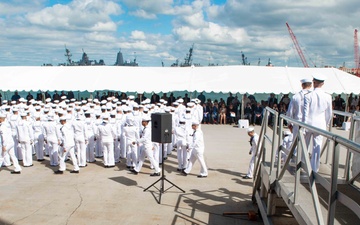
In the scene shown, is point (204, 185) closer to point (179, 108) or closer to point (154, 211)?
point (154, 211)

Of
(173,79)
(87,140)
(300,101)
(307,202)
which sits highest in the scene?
(173,79)

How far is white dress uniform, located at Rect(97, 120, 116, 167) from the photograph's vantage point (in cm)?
1014

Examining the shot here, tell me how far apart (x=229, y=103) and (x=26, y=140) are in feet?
45.8

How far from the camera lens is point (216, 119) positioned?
68.5ft

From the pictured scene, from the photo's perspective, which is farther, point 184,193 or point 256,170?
point 184,193

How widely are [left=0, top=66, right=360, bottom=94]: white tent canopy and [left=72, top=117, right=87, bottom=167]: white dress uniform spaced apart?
9.81 metres

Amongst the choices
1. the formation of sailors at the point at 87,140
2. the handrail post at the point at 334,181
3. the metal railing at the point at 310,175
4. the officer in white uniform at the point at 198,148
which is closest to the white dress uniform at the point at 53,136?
the formation of sailors at the point at 87,140

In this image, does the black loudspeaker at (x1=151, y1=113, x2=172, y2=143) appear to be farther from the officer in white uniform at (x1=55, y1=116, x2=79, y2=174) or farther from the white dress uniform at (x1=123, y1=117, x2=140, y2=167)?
the officer in white uniform at (x1=55, y1=116, x2=79, y2=174)

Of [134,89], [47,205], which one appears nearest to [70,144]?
[47,205]

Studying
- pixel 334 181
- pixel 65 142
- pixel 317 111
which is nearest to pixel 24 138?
pixel 65 142

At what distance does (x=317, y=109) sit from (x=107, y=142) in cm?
695

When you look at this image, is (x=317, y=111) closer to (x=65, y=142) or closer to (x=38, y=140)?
(x=65, y=142)

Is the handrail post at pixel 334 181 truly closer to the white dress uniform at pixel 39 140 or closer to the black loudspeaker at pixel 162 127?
the black loudspeaker at pixel 162 127

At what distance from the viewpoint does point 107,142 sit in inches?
400
